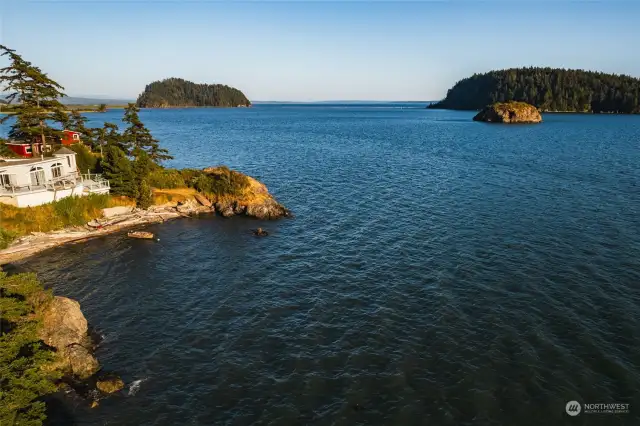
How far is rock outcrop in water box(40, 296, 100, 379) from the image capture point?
27000 mm

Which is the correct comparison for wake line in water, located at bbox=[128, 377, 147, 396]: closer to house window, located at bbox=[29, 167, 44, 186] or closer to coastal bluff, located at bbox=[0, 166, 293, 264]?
coastal bluff, located at bbox=[0, 166, 293, 264]

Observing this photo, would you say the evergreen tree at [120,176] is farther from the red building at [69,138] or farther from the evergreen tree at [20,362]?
the evergreen tree at [20,362]

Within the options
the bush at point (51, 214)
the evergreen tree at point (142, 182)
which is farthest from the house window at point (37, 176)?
the evergreen tree at point (142, 182)

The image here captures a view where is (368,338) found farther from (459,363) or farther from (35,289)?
(35,289)

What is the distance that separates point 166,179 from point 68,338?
3899 centimetres

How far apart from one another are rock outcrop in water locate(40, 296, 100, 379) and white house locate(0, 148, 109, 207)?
26495 mm

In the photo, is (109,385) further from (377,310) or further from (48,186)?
(48,186)

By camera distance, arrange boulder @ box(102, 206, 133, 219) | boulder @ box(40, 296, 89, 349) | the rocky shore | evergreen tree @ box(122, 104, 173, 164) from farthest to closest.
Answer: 1. evergreen tree @ box(122, 104, 173, 164)
2. boulder @ box(102, 206, 133, 219)
3. the rocky shore
4. boulder @ box(40, 296, 89, 349)

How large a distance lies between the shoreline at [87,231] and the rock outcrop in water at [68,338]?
19113mm

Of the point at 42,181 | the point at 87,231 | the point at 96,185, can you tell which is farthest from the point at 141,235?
the point at 42,181

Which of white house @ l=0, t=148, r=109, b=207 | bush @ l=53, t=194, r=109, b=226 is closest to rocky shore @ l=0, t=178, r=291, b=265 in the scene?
bush @ l=53, t=194, r=109, b=226

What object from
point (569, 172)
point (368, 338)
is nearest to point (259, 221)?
point (368, 338)

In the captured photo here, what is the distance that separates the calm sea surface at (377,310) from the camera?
24266 millimetres

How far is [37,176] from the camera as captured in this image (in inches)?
2095
